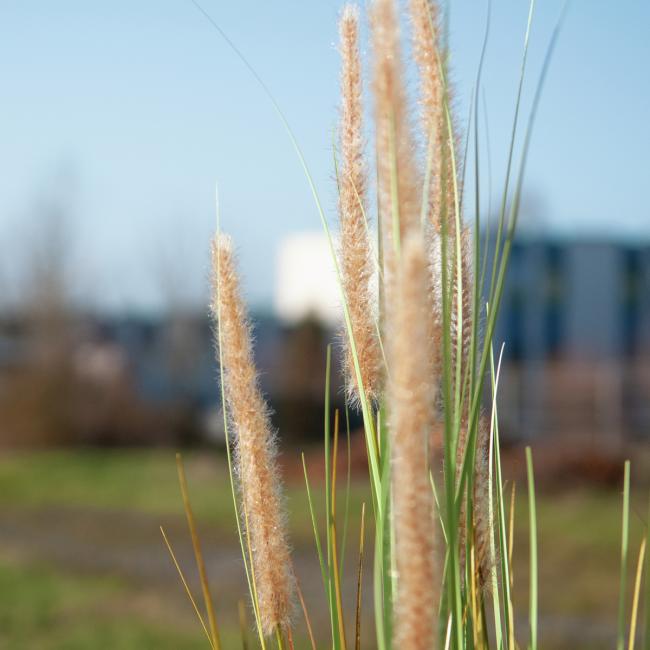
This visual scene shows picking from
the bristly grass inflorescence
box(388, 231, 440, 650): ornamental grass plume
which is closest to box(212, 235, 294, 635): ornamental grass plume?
the bristly grass inflorescence

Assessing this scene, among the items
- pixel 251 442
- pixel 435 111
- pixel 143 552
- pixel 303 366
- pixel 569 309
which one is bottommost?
pixel 143 552

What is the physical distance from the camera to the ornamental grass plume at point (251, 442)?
2.97 ft

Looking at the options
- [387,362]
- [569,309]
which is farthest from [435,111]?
[569,309]

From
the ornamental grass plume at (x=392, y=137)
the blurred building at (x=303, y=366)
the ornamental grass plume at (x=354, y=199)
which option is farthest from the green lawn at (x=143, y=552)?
the ornamental grass plume at (x=392, y=137)

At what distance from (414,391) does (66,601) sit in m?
5.63

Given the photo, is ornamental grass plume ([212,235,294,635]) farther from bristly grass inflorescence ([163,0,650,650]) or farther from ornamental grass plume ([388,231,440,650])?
ornamental grass plume ([388,231,440,650])

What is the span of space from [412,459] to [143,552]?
7.26 meters

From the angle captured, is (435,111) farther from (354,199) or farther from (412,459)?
(412,459)

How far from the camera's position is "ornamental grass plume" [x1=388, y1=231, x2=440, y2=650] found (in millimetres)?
521

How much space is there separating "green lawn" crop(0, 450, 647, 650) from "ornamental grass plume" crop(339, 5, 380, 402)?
13.0 feet

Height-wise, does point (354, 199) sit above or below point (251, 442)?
above

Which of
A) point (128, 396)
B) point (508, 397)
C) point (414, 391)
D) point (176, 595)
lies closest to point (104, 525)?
point (176, 595)

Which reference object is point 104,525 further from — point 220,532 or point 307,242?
point 307,242

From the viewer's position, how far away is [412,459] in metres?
0.54
